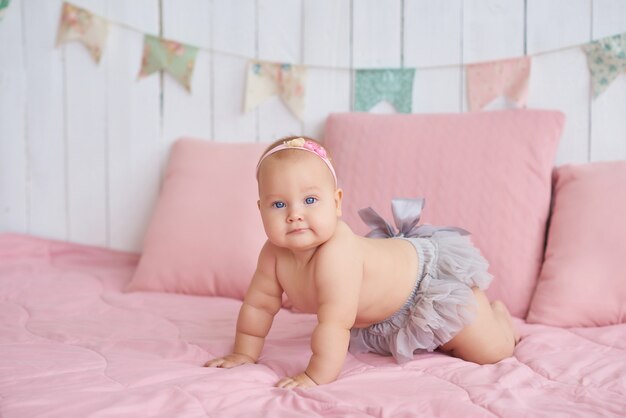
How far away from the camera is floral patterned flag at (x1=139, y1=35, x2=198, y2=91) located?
198cm

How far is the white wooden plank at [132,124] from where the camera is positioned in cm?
201

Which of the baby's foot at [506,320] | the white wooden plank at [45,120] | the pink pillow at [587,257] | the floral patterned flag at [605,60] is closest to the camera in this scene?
the baby's foot at [506,320]

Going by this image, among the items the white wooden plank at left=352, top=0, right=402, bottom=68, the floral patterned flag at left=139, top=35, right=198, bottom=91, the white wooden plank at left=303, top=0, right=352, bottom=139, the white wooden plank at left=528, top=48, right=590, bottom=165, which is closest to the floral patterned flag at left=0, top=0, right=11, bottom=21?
the floral patterned flag at left=139, top=35, right=198, bottom=91

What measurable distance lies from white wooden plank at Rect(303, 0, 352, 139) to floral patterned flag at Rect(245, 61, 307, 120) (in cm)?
3

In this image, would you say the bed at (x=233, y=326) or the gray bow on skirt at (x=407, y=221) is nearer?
the bed at (x=233, y=326)

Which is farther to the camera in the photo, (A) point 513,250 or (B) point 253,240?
(B) point 253,240

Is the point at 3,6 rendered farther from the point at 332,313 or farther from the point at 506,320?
the point at 506,320

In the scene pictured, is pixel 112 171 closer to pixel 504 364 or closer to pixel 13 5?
pixel 13 5

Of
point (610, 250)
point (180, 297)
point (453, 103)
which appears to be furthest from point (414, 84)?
point (180, 297)

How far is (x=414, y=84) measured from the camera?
73.4 inches

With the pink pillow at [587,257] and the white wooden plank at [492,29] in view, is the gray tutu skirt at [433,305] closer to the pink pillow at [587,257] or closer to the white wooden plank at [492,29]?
the pink pillow at [587,257]

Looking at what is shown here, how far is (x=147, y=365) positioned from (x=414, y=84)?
1.13 m

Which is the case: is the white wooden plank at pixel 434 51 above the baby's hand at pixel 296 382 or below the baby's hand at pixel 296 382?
above

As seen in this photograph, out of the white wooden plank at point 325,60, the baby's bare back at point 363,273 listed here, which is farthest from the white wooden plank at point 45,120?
the baby's bare back at point 363,273
